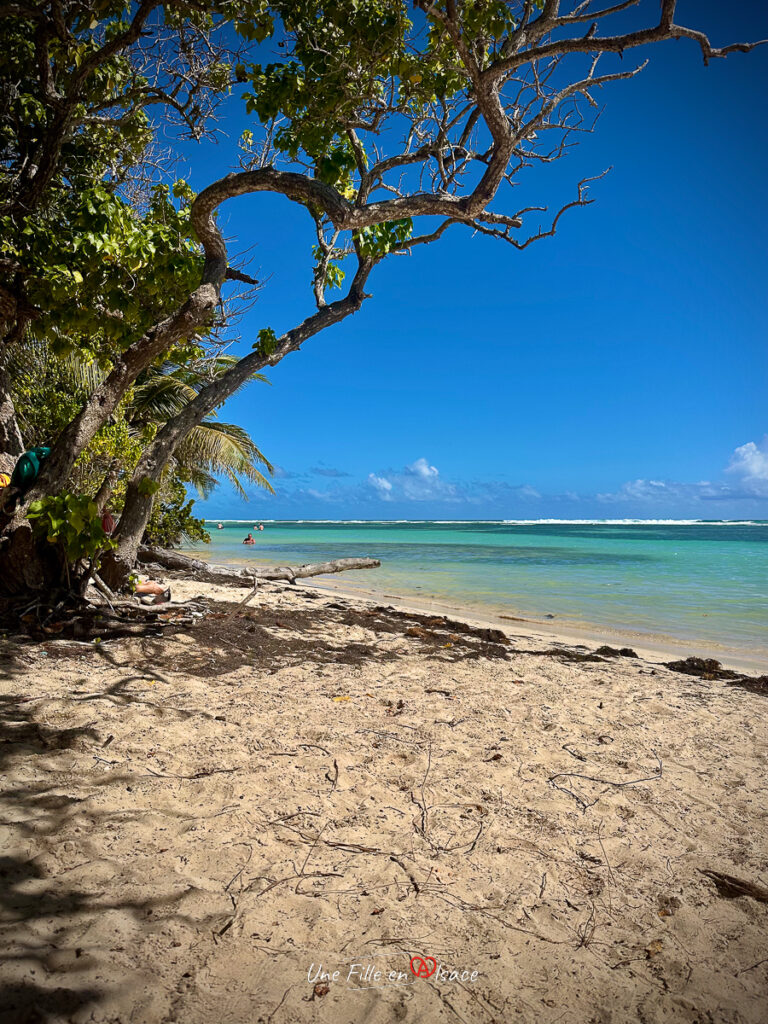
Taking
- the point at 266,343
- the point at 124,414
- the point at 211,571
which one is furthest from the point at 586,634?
the point at 124,414

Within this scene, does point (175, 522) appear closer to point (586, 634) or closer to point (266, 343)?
point (266, 343)

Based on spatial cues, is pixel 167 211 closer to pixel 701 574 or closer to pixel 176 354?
pixel 176 354

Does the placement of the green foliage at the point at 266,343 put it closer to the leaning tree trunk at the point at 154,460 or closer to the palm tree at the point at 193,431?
the leaning tree trunk at the point at 154,460

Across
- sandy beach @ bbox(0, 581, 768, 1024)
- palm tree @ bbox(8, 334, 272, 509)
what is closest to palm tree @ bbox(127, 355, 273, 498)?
palm tree @ bbox(8, 334, 272, 509)

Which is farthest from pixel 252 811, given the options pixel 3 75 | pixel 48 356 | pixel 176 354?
pixel 48 356

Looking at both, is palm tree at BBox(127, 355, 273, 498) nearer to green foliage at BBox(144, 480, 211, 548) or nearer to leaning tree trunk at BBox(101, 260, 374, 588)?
green foliage at BBox(144, 480, 211, 548)

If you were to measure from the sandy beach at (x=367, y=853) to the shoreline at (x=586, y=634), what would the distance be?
3.07 metres

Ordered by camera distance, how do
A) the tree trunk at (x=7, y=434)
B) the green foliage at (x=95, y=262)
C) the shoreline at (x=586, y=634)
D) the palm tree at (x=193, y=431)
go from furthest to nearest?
the palm tree at (x=193, y=431)
the shoreline at (x=586, y=634)
the tree trunk at (x=7, y=434)
the green foliage at (x=95, y=262)

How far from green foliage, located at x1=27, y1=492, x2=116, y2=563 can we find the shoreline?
5.45 m

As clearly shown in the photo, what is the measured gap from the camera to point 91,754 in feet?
8.83

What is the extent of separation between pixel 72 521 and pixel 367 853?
347cm

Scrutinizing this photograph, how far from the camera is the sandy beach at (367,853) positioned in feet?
4.99

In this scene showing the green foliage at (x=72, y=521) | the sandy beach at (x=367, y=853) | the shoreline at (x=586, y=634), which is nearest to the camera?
the sandy beach at (x=367, y=853)

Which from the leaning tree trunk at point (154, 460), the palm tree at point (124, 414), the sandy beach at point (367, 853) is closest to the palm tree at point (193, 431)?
the palm tree at point (124, 414)
